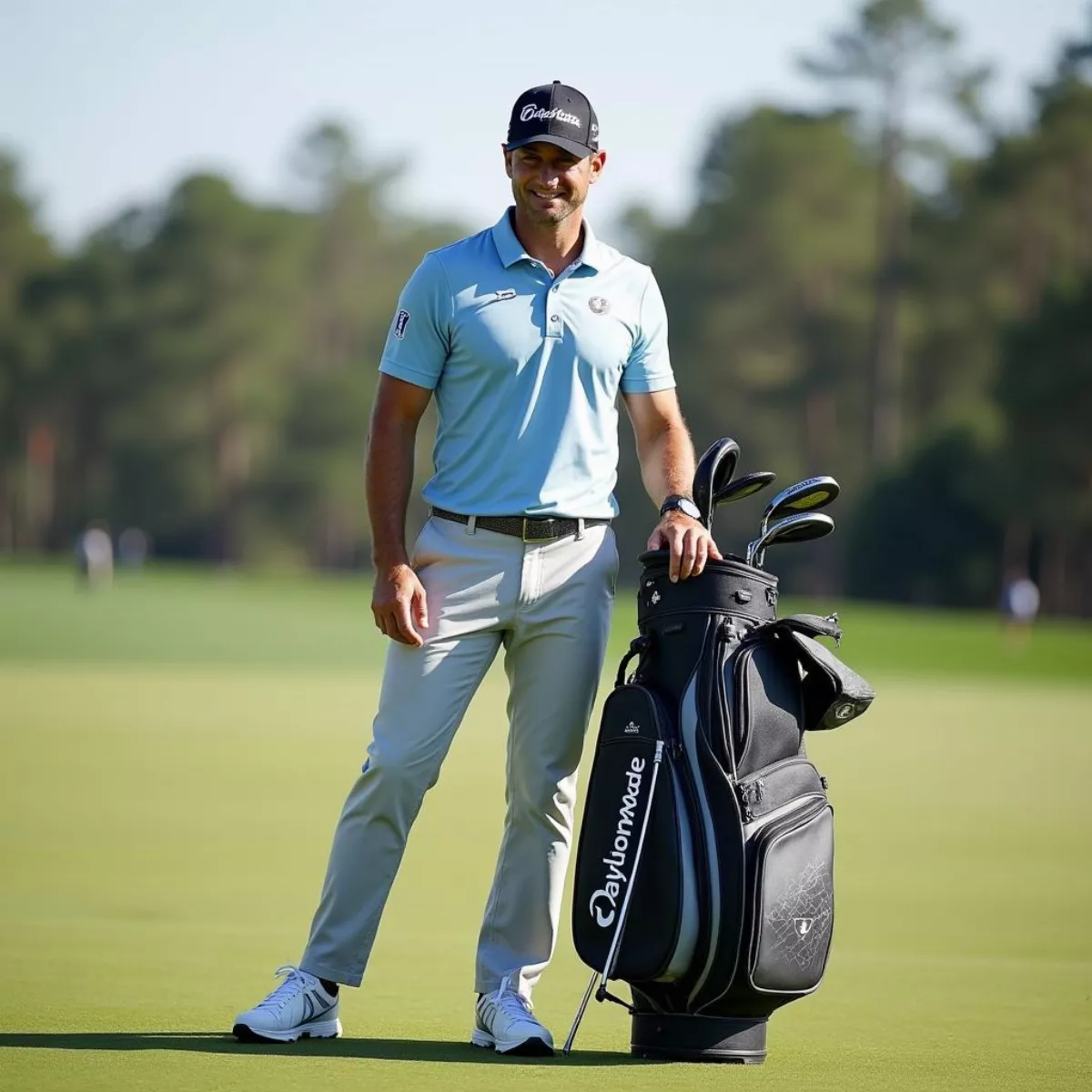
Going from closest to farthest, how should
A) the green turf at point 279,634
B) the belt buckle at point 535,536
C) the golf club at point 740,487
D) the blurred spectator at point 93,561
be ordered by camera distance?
the belt buckle at point 535,536 < the golf club at point 740,487 < the green turf at point 279,634 < the blurred spectator at point 93,561

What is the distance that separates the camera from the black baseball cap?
425 cm

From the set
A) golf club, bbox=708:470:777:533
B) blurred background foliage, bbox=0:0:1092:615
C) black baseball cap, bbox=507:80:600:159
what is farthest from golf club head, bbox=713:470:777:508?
blurred background foliage, bbox=0:0:1092:615

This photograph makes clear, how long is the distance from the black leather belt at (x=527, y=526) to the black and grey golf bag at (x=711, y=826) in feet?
0.83

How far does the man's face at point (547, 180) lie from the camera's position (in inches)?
170

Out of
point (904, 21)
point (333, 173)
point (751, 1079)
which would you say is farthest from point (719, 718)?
point (333, 173)

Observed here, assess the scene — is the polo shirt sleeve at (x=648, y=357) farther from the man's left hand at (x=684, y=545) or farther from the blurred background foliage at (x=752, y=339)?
the blurred background foliage at (x=752, y=339)

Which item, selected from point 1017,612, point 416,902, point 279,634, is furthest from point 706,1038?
point 1017,612

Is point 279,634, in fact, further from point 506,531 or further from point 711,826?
point 711,826

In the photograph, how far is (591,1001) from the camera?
16.7 ft

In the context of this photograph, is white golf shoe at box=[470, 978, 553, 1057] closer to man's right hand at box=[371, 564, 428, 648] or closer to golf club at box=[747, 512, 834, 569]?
man's right hand at box=[371, 564, 428, 648]

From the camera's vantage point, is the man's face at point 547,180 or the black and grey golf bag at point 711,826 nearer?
the black and grey golf bag at point 711,826

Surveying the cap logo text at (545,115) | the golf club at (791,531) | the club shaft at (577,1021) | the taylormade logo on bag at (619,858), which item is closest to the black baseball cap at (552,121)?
the cap logo text at (545,115)

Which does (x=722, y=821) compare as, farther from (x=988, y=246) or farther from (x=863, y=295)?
(x=863, y=295)

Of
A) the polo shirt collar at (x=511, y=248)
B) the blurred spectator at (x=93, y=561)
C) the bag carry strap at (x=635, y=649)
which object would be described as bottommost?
the blurred spectator at (x=93, y=561)
